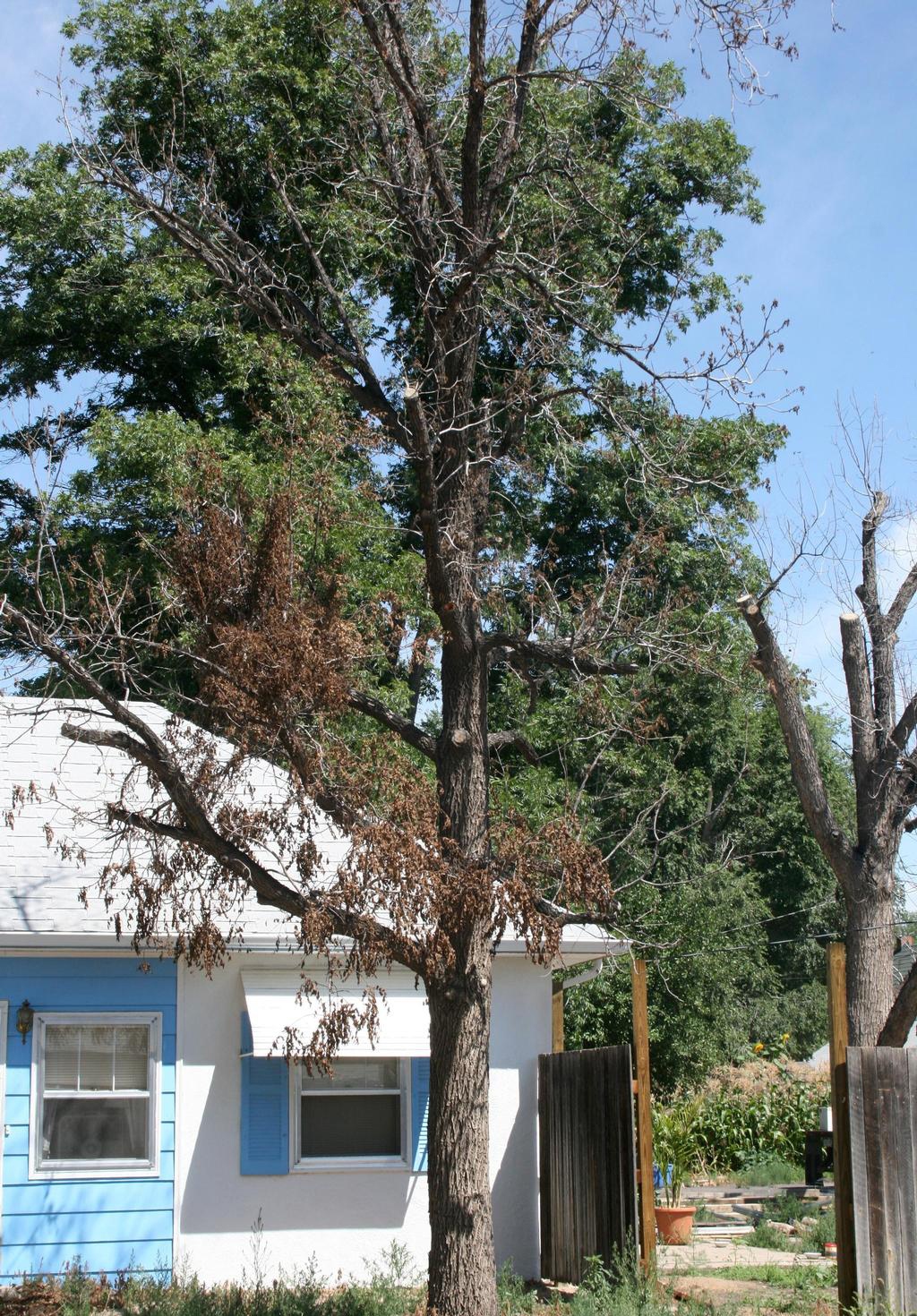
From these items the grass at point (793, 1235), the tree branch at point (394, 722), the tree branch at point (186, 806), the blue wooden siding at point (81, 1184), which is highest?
the tree branch at point (394, 722)

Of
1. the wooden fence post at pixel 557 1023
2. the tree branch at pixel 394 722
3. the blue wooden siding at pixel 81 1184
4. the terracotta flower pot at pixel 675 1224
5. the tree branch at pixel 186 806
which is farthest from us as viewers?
the terracotta flower pot at pixel 675 1224

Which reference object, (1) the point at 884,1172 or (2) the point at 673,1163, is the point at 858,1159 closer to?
(1) the point at 884,1172

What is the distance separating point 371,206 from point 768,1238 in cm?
1125

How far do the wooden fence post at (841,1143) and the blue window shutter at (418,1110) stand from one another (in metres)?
3.84

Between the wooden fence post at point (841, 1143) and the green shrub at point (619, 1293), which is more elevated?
the wooden fence post at point (841, 1143)

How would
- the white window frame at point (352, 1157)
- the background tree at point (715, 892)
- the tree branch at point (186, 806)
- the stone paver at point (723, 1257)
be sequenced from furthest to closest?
the background tree at point (715, 892), the stone paver at point (723, 1257), the white window frame at point (352, 1157), the tree branch at point (186, 806)

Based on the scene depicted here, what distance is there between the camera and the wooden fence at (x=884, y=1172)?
837 centimetres

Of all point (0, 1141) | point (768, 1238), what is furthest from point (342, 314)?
point (768, 1238)

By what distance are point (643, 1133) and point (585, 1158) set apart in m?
0.88

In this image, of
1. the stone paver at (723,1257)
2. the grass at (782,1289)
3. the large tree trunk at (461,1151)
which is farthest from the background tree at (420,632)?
the stone paver at (723,1257)

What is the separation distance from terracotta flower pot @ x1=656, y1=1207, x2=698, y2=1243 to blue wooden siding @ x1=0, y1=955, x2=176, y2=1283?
4.85m

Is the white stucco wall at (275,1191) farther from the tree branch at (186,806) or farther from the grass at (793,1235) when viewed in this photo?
the tree branch at (186,806)

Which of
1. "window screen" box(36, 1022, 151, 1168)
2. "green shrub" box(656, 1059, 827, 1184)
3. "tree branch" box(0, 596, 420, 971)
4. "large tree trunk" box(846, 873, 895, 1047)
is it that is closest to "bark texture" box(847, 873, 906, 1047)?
"large tree trunk" box(846, 873, 895, 1047)

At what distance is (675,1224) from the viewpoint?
13109mm
